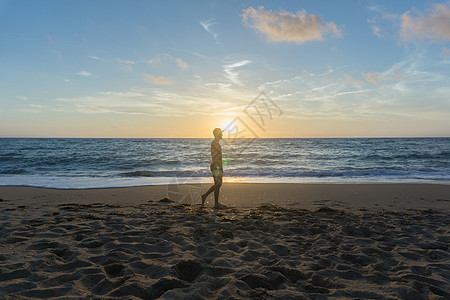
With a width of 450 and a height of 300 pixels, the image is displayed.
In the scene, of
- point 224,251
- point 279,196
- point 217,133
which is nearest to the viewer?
point 224,251

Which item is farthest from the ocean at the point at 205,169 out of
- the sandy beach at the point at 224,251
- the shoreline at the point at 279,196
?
the sandy beach at the point at 224,251

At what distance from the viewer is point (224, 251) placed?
3811 mm

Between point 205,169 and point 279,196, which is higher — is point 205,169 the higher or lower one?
the lower one

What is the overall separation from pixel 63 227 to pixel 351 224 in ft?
17.6

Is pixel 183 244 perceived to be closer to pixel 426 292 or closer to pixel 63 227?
pixel 63 227

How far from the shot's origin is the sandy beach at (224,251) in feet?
9.07

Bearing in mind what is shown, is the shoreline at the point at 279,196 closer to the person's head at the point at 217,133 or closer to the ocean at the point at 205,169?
the ocean at the point at 205,169

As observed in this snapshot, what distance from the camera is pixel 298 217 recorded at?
5707 mm

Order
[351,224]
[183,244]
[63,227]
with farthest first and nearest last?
[351,224]
[63,227]
[183,244]

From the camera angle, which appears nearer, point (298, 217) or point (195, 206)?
point (298, 217)

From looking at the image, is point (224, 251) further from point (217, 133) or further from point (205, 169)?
point (205, 169)

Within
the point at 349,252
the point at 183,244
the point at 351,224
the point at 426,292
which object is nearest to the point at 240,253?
the point at 183,244

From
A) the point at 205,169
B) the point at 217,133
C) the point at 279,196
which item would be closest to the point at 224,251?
the point at 217,133

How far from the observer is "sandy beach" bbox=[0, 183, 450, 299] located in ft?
9.07
